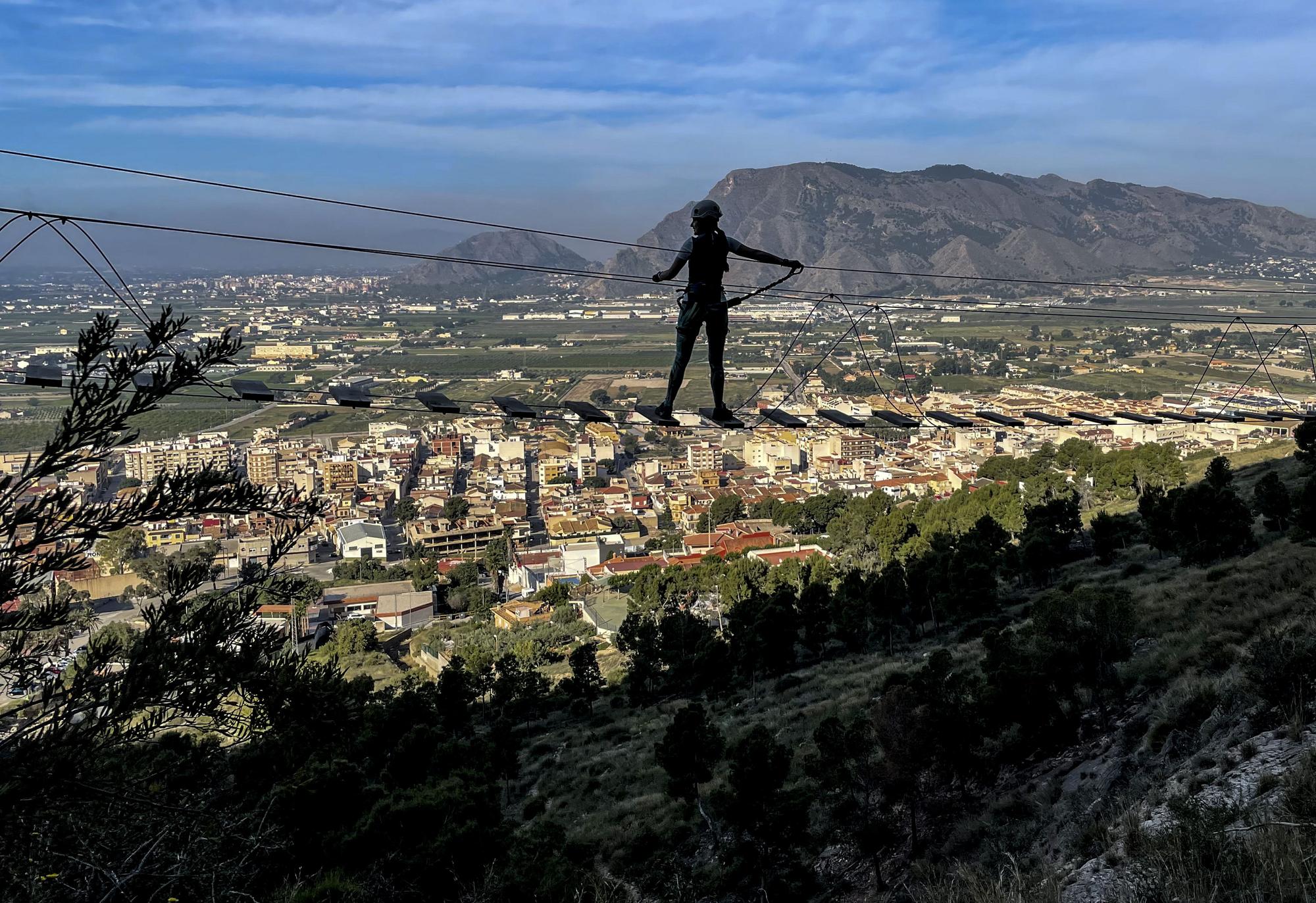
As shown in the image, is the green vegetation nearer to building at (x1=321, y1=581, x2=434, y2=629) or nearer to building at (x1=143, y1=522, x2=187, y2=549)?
building at (x1=321, y1=581, x2=434, y2=629)

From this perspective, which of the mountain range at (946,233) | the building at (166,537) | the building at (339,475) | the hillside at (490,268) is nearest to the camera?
the building at (166,537)

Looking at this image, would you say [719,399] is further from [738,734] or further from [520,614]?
[520,614]

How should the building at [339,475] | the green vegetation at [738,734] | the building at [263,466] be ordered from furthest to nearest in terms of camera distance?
the building at [339,475], the building at [263,466], the green vegetation at [738,734]

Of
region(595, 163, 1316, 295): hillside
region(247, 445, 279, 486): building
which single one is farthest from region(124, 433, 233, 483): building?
region(595, 163, 1316, 295): hillside

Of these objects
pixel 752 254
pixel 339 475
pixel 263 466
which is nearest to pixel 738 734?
pixel 752 254

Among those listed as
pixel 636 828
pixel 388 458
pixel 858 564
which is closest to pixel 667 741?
pixel 636 828

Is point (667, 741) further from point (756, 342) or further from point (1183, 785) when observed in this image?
point (756, 342)

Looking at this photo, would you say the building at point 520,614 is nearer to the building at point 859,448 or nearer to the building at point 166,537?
the building at point 166,537

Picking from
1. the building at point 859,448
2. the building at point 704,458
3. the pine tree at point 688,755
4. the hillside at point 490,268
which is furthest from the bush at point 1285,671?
the hillside at point 490,268

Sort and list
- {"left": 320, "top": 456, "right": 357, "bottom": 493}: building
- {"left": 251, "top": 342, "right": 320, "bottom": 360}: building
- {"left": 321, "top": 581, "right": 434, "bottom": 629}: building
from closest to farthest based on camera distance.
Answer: {"left": 321, "top": 581, "right": 434, "bottom": 629}: building
{"left": 320, "top": 456, "right": 357, "bottom": 493}: building
{"left": 251, "top": 342, "right": 320, "bottom": 360}: building
